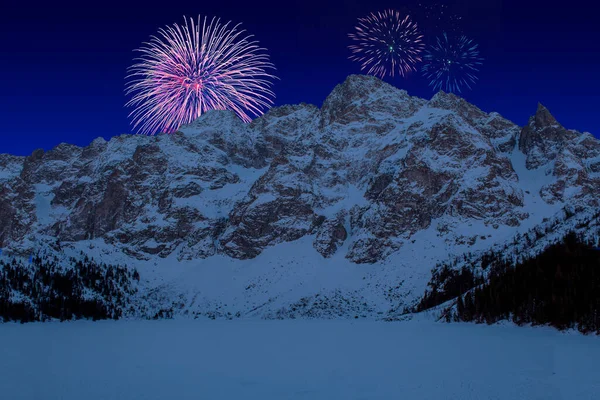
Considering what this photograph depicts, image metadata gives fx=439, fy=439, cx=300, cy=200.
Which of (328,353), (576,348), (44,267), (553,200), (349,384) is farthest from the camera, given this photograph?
(553,200)

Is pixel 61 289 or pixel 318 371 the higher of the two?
pixel 61 289

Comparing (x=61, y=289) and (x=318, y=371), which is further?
(x=61, y=289)

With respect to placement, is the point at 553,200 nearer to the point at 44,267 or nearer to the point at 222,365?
the point at 222,365

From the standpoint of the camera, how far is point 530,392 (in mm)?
25859

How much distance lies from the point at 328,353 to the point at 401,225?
479 feet

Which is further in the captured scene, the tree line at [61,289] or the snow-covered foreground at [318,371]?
the tree line at [61,289]

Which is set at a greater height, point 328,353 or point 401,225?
point 401,225

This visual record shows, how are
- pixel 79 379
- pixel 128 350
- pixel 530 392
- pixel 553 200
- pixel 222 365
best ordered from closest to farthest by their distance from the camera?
pixel 530 392
pixel 79 379
pixel 222 365
pixel 128 350
pixel 553 200

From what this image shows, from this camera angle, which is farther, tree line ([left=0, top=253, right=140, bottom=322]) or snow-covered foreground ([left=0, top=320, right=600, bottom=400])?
tree line ([left=0, top=253, right=140, bottom=322])

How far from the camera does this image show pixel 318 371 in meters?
36.2

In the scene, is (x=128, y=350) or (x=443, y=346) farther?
(x=128, y=350)

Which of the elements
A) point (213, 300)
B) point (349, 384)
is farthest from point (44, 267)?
point (349, 384)

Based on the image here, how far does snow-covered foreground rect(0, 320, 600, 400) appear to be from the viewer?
2769cm

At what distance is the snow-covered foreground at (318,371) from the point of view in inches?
1090
